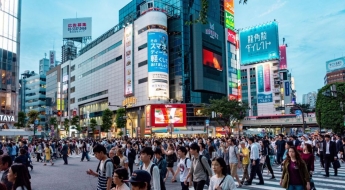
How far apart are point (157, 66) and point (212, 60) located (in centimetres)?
1415

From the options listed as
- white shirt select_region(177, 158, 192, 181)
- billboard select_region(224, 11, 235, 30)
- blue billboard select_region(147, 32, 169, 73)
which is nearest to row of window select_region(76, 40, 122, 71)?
blue billboard select_region(147, 32, 169, 73)

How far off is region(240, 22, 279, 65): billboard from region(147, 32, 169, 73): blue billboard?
4312cm

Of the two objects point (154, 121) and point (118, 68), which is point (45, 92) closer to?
point (118, 68)

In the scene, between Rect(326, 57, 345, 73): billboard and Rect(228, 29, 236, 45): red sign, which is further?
Rect(326, 57, 345, 73): billboard

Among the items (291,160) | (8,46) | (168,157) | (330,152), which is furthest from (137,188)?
(8,46)

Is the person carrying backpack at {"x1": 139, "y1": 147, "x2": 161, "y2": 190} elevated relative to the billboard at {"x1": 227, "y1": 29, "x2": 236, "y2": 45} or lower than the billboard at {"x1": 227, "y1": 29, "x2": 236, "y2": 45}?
lower

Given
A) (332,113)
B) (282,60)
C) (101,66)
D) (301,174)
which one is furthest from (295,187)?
(282,60)

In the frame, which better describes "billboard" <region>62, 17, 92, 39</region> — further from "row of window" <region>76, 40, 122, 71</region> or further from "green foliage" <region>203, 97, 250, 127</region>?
"green foliage" <region>203, 97, 250, 127</region>

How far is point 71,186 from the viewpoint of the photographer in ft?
39.3

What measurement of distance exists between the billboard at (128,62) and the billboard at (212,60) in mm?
14663

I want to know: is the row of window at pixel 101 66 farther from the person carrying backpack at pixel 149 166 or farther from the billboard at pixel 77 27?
the person carrying backpack at pixel 149 166

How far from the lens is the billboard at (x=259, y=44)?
290ft

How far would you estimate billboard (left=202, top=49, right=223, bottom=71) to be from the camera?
61.9 meters

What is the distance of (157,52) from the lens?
184 ft
